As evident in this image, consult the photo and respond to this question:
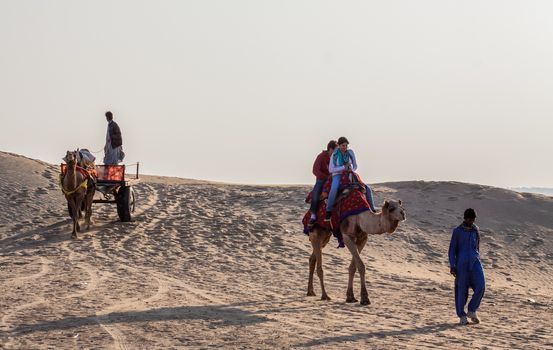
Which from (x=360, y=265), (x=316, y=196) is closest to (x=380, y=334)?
(x=360, y=265)

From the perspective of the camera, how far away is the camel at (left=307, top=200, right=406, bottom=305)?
1363 cm

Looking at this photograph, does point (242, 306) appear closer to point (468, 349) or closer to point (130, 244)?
point (468, 349)

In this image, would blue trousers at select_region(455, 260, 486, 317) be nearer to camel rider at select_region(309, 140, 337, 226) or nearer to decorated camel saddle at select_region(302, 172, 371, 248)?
decorated camel saddle at select_region(302, 172, 371, 248)

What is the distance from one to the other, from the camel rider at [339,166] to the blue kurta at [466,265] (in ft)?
6.98

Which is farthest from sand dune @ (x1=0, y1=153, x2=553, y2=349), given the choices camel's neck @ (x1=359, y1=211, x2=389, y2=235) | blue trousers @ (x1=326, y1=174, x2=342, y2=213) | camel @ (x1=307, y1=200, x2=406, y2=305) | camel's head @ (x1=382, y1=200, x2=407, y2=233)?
blue trousers @ (x1=326, y1=174, x2=342, y2=213)

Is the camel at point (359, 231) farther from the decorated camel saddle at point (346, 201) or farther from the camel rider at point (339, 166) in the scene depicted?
the camel rider at point (339, 166)

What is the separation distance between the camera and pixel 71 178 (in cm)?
2166

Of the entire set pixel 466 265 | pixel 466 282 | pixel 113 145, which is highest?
pixel 113 145

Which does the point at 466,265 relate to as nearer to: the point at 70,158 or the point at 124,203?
the point at 70,158

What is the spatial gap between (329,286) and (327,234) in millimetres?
2029

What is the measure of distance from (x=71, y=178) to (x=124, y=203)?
2.57m

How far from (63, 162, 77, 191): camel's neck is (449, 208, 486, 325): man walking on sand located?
36.7 feet

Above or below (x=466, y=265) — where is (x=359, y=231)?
above

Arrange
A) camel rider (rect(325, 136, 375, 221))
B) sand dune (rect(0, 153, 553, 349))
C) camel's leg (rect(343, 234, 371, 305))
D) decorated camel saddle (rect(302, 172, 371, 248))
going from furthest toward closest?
camel rider (rect(325, 136, 375, 221)) < decorated camel saddle (rect(302, 172, 371, 248)) < camel's leg (rect(343, 234, 371, 305)) < sand dune (rect(0, 153, 553, 349))
